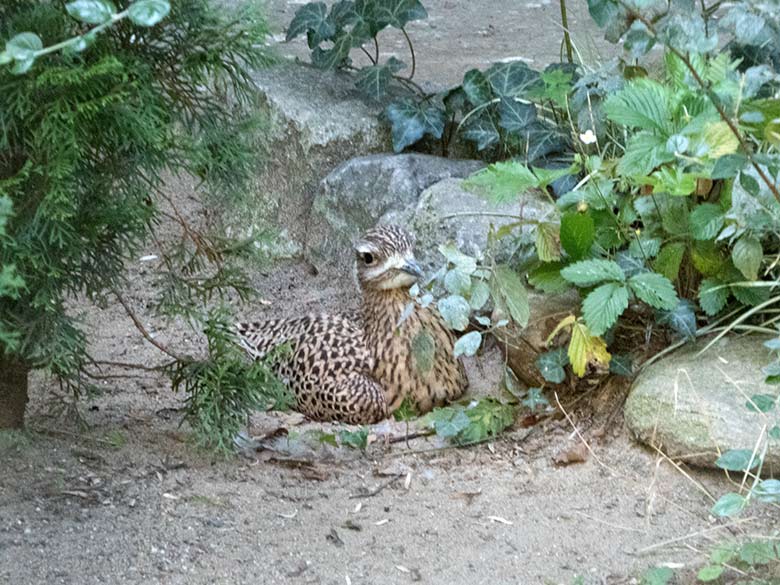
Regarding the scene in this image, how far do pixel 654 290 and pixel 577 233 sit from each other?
1.06ft

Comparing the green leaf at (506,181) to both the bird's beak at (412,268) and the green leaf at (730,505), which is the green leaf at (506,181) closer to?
the bird's beak at (412,268)

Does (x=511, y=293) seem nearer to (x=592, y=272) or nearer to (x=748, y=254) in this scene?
(x=592, y=272)

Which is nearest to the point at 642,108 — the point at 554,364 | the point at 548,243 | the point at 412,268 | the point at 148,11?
the point at 548,243

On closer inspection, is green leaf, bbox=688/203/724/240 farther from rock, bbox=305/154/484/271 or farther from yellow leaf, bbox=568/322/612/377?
rock, bbox=305/154/484/271

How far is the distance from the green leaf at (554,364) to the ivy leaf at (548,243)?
1.11 feet

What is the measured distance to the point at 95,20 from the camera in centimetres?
205

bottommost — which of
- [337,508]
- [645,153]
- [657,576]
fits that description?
[657,576]

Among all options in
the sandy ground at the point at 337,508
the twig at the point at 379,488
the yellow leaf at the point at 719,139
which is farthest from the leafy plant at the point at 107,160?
the yellow leaf at the point at 719,139

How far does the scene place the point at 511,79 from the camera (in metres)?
5.62

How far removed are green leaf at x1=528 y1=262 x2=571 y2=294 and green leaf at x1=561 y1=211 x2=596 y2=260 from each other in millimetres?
136

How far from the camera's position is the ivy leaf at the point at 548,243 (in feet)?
14.1

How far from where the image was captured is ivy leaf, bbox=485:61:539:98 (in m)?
5.59

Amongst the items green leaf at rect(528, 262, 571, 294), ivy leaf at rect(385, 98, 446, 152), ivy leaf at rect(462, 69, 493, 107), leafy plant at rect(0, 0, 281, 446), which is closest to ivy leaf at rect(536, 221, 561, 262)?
green leaf at rect(528, 262, 571, 294)

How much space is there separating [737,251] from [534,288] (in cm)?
82
